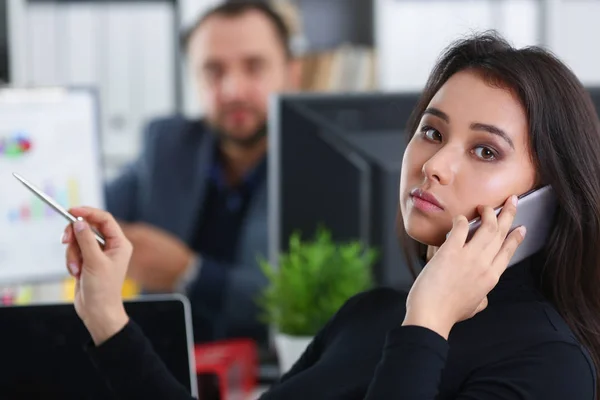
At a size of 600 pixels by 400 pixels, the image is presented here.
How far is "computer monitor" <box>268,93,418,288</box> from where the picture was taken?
5.68ft

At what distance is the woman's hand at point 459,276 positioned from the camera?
3.29ft

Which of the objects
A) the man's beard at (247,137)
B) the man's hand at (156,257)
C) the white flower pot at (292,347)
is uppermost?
the man's beard at (247,137)

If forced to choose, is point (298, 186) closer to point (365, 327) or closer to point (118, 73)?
point (365, 327)

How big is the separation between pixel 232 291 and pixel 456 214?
1.58 metres

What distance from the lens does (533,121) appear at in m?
1.09

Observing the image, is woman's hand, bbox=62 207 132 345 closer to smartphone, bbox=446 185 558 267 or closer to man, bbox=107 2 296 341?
smartphone, bbox=446 185 558 267

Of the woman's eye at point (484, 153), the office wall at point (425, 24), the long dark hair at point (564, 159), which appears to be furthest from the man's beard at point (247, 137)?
the woman's eye at point (484, 153)

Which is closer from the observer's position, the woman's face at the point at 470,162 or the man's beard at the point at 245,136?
the woman's face at the point at 470,162

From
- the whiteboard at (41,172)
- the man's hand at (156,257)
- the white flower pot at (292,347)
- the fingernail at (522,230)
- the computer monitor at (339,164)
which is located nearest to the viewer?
the fingernail at (522,230)

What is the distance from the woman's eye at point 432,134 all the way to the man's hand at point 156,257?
147 centimetres

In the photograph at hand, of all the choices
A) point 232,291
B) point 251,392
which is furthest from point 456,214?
point 232,291

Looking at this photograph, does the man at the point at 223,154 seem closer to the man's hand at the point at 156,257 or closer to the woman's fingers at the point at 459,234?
the man's hand at the point at 156,257

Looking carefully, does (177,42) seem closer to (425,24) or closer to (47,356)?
(425,24)

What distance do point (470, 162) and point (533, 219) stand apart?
116mm
